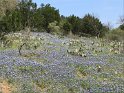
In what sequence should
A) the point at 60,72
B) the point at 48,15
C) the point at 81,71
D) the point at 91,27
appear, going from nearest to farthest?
the point at 60,72, the point at 81,71, the point at 48,15, the point at 91,27

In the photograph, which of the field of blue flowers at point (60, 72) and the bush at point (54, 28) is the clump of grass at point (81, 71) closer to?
the field of blue flowers at point (60, 72)

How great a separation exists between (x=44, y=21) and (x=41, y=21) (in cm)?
245

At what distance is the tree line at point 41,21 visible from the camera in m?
38.3

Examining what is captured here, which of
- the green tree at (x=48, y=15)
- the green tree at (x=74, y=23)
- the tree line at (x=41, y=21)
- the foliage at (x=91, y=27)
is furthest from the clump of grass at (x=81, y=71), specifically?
the foliage at (x=91, y=27)

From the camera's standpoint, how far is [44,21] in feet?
151

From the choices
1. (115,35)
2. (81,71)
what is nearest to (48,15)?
(115,35)

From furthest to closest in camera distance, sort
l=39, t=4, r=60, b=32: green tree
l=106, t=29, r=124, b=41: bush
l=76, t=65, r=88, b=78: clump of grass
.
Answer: l=106, t=29, r=124, b=41: bush < l=39, t=4, r=60, b=32: green tree < l=76, t=65, r=88, b=78: clump of grass

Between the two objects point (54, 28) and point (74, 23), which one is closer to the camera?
point (54, 28)

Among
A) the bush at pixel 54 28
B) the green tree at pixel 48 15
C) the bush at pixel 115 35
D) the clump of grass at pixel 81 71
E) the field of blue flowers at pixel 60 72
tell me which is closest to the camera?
the field of blue flowers at pixel 60 72

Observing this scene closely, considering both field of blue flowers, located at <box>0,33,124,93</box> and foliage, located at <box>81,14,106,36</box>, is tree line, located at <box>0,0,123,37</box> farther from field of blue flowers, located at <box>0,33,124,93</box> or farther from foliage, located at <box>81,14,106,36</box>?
field of blue flowers, located at <box>0,33,124,93</box>

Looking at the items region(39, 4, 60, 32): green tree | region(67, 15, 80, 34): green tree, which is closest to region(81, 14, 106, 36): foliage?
region(67, 15, 80, 34): green tree

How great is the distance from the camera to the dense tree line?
38334 mm

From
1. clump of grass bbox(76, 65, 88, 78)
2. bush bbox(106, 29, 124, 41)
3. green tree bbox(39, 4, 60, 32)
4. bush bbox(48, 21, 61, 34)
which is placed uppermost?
green tree bbox(39, 4, 60, 32)

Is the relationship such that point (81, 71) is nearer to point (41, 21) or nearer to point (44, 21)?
point (41, 21)
